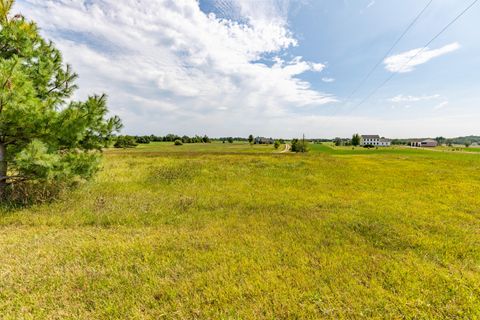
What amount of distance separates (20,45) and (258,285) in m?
11.0

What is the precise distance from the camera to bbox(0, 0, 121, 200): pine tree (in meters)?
5.98

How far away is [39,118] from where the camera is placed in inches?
268

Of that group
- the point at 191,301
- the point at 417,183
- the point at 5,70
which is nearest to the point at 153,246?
the point at 191,301

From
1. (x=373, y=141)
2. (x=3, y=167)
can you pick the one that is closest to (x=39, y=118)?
(x=3, y=167)

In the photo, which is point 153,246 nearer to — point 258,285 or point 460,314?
point 258,285

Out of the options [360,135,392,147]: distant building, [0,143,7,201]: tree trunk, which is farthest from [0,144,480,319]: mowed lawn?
[360,135,392,147]: distant building

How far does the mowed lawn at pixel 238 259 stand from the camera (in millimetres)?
3180

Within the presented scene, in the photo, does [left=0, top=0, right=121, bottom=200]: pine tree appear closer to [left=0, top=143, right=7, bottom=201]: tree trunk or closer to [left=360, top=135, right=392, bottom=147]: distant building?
[left=0, top=143, right=7, bottom=201]: tree trunk

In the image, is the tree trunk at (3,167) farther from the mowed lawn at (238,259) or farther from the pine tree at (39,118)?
the mowed lawn at (238,259)

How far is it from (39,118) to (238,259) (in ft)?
26.9

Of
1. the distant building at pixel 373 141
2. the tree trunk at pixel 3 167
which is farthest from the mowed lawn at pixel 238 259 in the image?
the distant building at pixel 373 141

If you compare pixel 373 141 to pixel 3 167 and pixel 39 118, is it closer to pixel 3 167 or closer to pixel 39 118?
pixel 39 118

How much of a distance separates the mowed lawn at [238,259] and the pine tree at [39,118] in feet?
5.58

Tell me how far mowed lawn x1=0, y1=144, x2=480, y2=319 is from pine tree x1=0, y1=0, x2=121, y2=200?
1701mm
